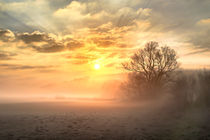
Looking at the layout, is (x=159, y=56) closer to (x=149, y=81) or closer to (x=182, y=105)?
(x=149, y=81)

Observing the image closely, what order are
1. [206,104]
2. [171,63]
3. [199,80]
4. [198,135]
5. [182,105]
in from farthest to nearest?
[171,63] < [199,80] < [182,105] < [206,104] < [198,135]

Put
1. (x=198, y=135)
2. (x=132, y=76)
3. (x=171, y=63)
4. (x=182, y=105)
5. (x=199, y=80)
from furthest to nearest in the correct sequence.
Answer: (x=132, y=76), (x=171, y=63), (x=199, y=80), (x=182, y=105), (x=198, y=135)

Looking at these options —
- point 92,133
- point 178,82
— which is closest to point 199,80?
point 178,82

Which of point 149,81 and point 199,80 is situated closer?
point 199,80

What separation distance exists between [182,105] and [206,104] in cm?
374

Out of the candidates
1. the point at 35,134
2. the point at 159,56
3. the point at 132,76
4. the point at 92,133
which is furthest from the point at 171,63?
the point at 35,134

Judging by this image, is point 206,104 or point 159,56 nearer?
point 206,104

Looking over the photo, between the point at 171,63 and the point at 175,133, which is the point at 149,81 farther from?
the point at 175,133

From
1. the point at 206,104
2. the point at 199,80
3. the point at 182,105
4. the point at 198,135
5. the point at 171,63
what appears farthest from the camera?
the point at 171,63

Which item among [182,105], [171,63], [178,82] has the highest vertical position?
[171,63]

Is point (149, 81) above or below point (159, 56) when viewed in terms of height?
below

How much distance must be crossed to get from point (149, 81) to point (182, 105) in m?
11.9

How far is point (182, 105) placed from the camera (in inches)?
1137

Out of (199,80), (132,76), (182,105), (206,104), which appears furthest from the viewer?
(132,76)
